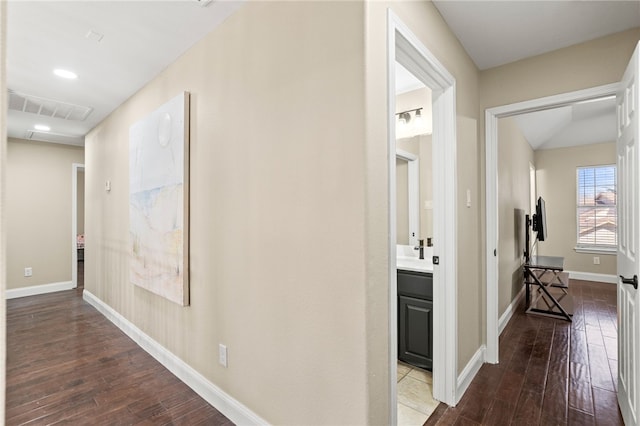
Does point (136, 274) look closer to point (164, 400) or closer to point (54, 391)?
point (54, 391)

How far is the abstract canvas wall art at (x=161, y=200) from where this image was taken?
7.53 feet

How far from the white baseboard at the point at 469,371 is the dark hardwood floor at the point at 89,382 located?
1555mm

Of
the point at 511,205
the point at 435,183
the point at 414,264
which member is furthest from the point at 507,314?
the point at 435,183

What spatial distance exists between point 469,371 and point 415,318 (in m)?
0.54

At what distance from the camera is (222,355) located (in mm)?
1971

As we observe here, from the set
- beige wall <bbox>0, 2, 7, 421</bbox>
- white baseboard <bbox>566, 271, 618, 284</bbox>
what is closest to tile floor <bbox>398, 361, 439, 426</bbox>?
beige wall <bbox>0, 2, 7, 421</bbox>

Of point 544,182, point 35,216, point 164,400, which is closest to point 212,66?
point 164,400

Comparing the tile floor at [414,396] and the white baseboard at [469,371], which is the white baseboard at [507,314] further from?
the tile floor at [414,396]

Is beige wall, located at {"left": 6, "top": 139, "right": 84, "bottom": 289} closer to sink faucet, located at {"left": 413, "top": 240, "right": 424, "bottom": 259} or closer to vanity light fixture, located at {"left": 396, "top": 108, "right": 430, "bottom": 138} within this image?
vanity light fixture, located at {"left": 396, "top": 108, "right": 430, "bottom": 138}

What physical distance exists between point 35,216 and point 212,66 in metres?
4.93

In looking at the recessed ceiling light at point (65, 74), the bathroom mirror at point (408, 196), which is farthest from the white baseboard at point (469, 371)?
the recessed ceiling light at point (65, 74)

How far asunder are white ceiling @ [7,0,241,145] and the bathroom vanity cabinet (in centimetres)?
229

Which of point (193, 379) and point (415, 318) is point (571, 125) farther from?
point (193, 379)

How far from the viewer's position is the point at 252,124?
178 cm
